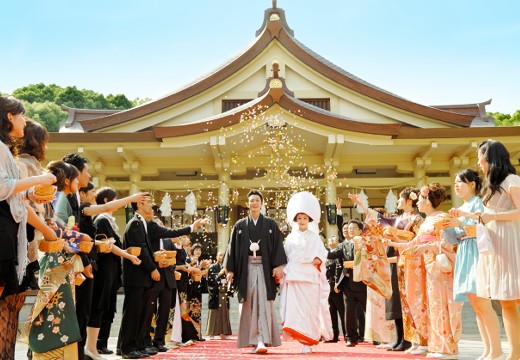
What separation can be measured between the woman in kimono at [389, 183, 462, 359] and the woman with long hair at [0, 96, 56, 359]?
4.03 metres

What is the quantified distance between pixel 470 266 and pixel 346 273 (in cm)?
381

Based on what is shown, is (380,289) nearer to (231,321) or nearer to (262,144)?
(231,321)

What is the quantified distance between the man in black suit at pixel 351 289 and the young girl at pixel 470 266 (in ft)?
10.4

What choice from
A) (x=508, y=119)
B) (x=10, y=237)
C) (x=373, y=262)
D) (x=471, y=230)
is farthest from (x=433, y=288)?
(x=508, y=119)

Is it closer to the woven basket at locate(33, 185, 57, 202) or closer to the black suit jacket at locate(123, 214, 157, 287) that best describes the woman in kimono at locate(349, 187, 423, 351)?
the black suit jacket at locate(123, 214, 157, 287)

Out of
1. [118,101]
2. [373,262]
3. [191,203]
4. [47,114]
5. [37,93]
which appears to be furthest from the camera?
[118,101]

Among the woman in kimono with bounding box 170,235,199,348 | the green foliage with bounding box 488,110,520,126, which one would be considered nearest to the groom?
the woman in kimono with bounding box 170,235,199,348

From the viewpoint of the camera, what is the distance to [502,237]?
14.8 feet

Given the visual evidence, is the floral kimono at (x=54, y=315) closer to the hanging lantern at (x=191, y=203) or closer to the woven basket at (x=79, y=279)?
the woven basket at (x=79, y=279)

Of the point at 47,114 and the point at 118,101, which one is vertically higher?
the point at 118,101

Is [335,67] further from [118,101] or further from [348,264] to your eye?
[118,101]

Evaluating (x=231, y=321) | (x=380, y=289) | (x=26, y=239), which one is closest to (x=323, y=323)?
(x=380, y=289)

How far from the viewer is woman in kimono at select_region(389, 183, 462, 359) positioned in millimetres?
5871

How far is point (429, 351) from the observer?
20.4 feet
